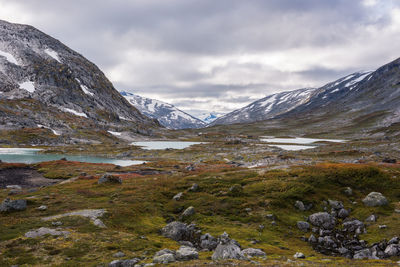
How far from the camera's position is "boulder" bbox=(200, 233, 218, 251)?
24406 millimetres

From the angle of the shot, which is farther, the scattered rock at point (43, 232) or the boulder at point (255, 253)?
A: the scattered rock at point (43, 232)

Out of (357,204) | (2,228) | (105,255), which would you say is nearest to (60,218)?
(2,228)

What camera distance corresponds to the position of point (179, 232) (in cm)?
2739

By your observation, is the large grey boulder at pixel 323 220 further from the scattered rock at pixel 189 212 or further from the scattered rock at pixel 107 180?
the scattered rock at pixel 107 180

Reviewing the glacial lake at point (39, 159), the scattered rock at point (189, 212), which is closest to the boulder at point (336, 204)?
the scattered rock at point (189, 212)

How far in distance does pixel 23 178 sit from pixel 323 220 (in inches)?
2533

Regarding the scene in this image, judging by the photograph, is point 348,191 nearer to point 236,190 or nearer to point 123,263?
point 236,190

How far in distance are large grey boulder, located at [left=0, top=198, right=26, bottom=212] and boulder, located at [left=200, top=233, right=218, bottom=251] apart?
22.8m

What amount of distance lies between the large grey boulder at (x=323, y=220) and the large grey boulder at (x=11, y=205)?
3508 centimetres

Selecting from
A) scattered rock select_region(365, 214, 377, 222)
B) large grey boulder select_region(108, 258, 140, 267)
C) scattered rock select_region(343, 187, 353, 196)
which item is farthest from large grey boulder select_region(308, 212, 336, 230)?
large grey boulder select_region(108, 258, 140, 267)

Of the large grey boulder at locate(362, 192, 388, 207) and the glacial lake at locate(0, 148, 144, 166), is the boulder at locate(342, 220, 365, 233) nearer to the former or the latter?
the large grey boulder at locate(362, 192, 388, 207)

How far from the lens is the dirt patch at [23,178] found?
56219mm

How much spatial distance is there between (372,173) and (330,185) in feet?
23.5

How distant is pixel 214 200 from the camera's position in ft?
124
